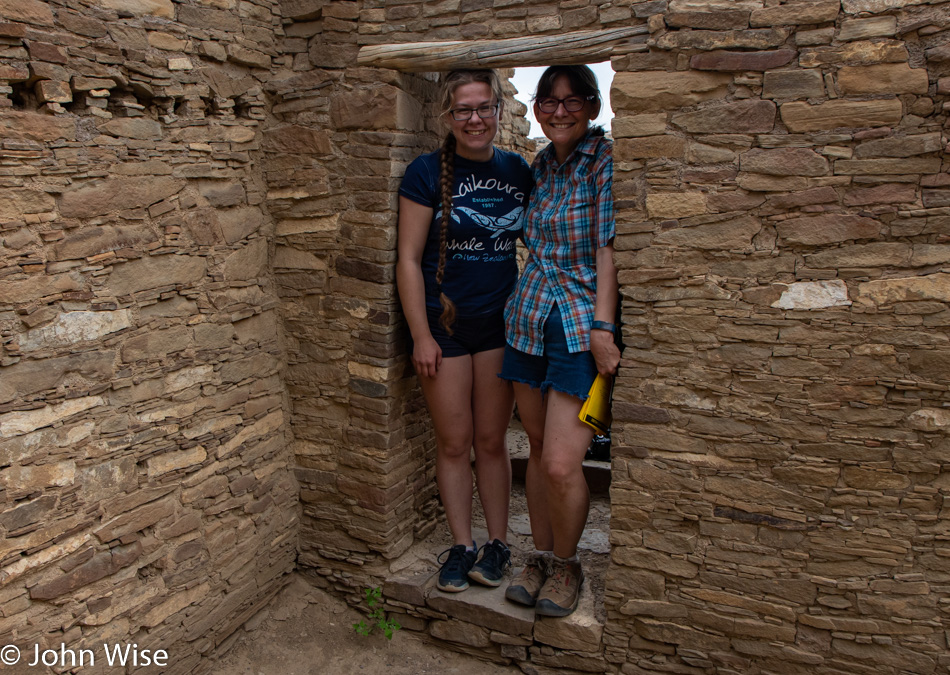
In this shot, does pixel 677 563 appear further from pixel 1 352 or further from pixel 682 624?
pixel 1 352

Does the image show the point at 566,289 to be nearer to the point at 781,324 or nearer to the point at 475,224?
the point at 475,224

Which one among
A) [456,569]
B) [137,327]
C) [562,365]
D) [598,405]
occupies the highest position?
[137,327]

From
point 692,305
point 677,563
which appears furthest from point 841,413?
point 677,563

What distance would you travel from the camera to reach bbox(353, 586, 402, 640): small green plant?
3703 mm

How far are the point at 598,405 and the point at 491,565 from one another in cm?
103

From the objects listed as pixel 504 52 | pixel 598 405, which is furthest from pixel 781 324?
pixel 504 52

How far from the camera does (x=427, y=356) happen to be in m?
3.44

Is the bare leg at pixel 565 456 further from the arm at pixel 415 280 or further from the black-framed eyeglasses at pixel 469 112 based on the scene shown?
the black-framed eyeglasses at pixel 469 112

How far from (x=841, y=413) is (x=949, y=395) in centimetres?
35

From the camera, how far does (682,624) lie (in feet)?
10.7

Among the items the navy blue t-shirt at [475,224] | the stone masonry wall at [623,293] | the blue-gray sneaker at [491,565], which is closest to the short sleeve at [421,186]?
the navy blue t-shirt at [475,224]

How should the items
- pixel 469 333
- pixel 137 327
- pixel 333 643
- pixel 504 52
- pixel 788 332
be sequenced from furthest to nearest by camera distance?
pixel 333 643 < pixel 469 333 < pixel 504 52 < pixel 137 327 < pixel 788 332

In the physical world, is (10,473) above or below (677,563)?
above

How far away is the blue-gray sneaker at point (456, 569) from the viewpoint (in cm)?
363
